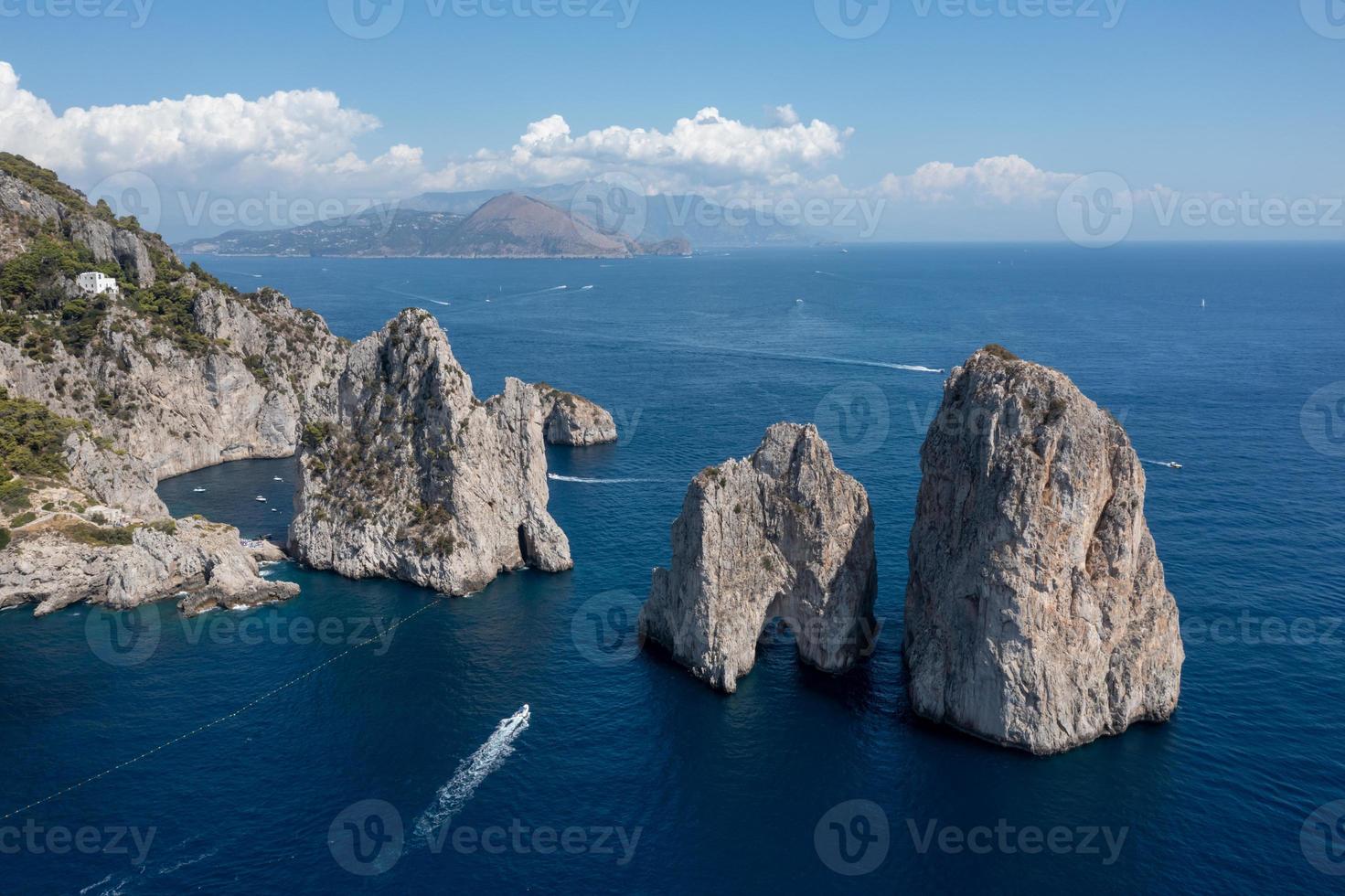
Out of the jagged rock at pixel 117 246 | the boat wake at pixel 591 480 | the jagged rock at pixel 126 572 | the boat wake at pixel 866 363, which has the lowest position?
the jagged rock at pixel 126 572

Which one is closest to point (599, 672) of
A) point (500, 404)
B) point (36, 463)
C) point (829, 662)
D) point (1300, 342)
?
point (829, 662)

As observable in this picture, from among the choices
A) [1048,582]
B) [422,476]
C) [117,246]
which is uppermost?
[117,246]

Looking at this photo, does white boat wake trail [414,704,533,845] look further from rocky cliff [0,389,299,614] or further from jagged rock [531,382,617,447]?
jagged rock [531,382,617,447]

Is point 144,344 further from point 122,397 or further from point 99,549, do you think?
point 99,549

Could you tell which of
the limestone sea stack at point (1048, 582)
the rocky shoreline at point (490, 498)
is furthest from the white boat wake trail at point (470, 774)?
the limestone sea stack at point (1048, 582)

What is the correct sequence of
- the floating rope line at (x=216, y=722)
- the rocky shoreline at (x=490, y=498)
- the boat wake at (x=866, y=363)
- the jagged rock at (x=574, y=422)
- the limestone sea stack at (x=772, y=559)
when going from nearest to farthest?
the floating rope line at (x=216, y=722) < the rocky shoreline at (x=490, y=498) < the limestone sea stack at (x=772, y=559) < the jagged rock at (x=574, y=422) < the boat wake at (x=866, y=363)

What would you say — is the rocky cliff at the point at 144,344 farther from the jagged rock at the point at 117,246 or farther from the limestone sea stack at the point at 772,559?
the limestone sea stack at the point at 772,559

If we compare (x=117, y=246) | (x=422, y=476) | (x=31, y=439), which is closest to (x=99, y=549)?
(x=31, y=439)

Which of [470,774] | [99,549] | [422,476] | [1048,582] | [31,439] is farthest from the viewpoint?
[31,439]
